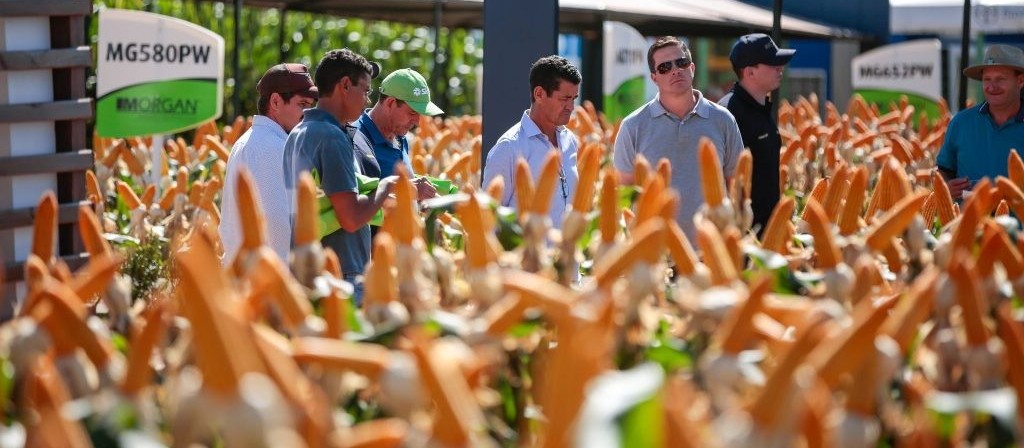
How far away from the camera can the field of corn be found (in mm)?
1385

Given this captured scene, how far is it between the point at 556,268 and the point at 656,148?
3380 millimetres

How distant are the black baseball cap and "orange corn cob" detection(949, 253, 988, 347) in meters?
4.44

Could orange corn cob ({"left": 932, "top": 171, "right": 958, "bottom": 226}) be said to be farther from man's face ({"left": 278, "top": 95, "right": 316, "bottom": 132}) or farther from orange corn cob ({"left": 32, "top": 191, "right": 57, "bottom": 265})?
man's face ({"left": 278, "top": 95, "right": 316, "bottom": 132})

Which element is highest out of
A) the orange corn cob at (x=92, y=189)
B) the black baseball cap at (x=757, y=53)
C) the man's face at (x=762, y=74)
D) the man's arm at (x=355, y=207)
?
the black baseball cap at (x=757, y=53)

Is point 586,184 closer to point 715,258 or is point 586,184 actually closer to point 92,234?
point 715,258

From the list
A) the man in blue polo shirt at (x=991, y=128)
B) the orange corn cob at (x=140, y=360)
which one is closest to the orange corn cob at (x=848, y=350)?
the orange corn cob at (x=140, y=360)

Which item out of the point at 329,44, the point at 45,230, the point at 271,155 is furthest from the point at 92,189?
the point at 329,44

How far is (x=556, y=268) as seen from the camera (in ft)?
7.27

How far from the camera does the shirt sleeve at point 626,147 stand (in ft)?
18.4

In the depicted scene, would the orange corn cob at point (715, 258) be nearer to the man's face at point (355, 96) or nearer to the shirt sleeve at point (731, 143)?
the man's face at point (355, 96)

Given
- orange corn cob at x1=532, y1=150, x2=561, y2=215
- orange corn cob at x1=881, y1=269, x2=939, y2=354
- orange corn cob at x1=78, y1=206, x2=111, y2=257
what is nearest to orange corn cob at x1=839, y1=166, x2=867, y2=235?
orange corn cob at x1=532, y1=150, x2=561, y2=215

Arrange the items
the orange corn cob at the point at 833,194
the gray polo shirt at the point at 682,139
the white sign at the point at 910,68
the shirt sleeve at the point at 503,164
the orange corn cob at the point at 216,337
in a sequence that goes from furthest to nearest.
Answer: the white sign at the point at 910,68 < the gray polo shirt at the point at 682,139 < the shirt sleeve at the point at 503,164 < the orange corn cob at the point at 833,194 < the orange corn cob at the point at 216,337

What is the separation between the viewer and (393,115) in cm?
532

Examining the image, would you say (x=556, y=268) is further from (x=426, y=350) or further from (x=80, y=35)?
(x=80, y=35)
